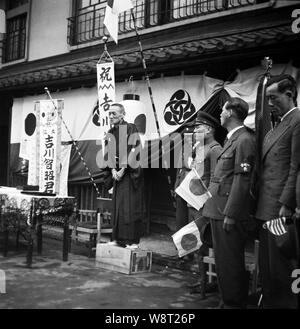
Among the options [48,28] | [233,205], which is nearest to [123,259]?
[233,205]

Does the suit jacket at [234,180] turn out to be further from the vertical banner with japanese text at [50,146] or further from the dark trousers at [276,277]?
the vertical banner with japanese text at [50,146]

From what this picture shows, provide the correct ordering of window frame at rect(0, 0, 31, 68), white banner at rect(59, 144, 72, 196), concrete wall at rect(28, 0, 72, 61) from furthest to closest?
window frame at rect(0, 0, 31, 68) → concrete wall at rect(28, 0, 72, 61) → white banner at rect(59, 144, 72, 196)

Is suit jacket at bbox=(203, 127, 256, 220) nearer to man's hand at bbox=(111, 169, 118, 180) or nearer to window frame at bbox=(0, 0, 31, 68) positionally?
man's hand at bbox=(111, 169, 118, 180)

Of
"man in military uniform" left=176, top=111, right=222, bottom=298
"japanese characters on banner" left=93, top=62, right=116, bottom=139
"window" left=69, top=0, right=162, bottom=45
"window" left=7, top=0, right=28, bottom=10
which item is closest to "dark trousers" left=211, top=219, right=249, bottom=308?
A: "man in military uniform" left=176, top=111, right=222, bottom=298

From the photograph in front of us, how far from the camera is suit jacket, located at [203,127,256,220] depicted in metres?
4.10

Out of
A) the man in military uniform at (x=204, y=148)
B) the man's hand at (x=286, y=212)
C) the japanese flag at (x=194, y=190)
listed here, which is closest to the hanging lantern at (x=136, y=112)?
the man in military uniform at (x=204, y=148)

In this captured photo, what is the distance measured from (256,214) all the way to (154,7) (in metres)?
6.97

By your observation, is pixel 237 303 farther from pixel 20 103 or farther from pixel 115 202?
pixel 20 103

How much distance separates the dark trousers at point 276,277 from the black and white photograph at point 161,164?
13 millimetres

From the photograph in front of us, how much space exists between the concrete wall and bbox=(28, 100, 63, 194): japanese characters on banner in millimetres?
3923

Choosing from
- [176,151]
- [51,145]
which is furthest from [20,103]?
[176,151]

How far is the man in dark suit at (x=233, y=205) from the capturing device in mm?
4125

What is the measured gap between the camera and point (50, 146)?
8.33m

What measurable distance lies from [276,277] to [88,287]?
116 inches
